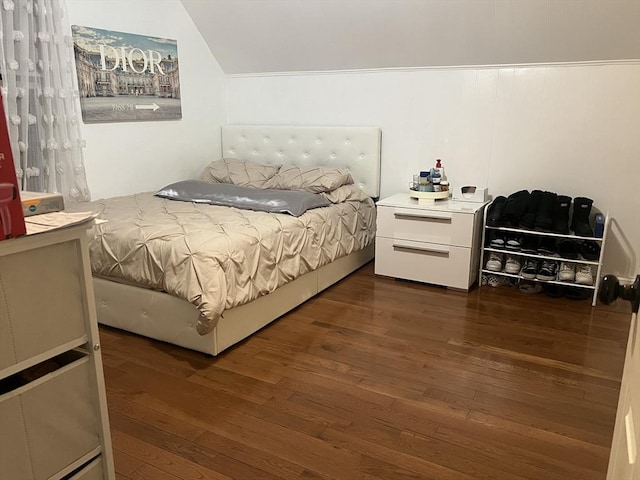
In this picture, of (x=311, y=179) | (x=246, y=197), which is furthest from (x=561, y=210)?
(x=246, y=197)

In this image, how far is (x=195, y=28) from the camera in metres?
4.04

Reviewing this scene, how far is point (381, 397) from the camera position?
2111 mm

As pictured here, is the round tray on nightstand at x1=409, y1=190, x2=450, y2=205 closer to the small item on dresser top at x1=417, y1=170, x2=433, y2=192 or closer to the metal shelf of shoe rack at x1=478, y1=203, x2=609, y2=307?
the small item on dresser top at x1=417, y1=170, x2=433, y2=192

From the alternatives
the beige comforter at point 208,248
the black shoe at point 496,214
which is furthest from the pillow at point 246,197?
the black shoe at point 496,214

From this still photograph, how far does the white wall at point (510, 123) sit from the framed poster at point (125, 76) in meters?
0.96

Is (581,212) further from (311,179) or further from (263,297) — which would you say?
(263,297)

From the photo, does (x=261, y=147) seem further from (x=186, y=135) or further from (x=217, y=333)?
(x=217, y=333)

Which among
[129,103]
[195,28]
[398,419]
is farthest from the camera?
[195,28]

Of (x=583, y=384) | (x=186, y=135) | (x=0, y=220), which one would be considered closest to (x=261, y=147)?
(x=186, y=135)

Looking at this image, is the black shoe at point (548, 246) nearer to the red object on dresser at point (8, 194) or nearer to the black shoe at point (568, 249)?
the black shoe at point (568, 249)

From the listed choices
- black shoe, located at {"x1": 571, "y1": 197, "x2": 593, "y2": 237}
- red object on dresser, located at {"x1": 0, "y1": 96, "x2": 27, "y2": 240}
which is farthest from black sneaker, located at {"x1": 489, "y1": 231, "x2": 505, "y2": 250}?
red object on dresser, located at {"x1": 0, "y1": 96, "x2": 27, "y2": 240}

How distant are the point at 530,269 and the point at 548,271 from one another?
107 mm

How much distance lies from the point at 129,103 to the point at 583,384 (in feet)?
10.8

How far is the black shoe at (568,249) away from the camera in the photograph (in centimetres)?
313
